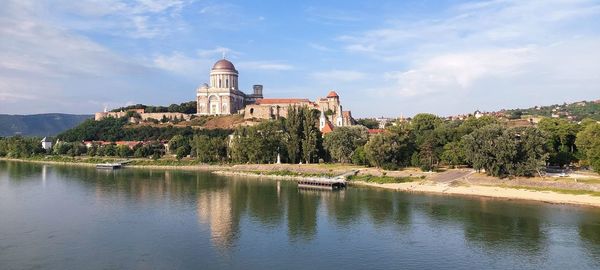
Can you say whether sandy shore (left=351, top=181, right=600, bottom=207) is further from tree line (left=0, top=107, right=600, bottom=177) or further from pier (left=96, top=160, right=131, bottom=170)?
pier (left=96, top=160, right=131, bottom=170)

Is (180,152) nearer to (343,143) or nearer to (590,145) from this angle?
(343,143)

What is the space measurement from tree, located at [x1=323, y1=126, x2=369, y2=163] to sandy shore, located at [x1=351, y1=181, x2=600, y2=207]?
7549mm

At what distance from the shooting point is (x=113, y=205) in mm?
30844

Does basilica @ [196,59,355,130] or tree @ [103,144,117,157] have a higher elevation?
basilica @ [196,59,355,130]

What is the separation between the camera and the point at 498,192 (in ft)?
108

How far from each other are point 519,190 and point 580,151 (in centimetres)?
762

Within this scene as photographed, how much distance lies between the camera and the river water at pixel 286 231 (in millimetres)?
18938

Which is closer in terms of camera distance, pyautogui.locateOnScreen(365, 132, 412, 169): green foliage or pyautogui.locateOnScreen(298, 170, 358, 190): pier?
pyautogui.locateOnScreen(298, 170, 358, 190): pier

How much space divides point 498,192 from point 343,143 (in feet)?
53.2

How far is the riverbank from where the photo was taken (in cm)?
3078

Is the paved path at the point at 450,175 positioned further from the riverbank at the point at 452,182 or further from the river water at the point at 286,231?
the river water at the point at 286,231

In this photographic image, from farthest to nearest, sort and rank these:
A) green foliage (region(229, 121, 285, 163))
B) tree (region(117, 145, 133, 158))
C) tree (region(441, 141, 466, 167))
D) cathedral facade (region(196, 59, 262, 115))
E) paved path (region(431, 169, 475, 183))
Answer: cathedral facade (region(196, 59, 262, 115))
tree (region(117, 145, 133, 158))
green foliage (region(229, 121, 285, 163))
tree (region(441, 141, 466, 167))
paved path (region(431, 169, 475, 183))

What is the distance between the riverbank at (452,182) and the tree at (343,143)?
1.02 meters

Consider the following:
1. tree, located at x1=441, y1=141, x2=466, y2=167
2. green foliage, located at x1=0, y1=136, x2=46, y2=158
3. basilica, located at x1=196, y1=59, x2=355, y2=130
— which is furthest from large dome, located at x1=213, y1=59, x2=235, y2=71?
tree, located at x1=441, y1=141, x2=466, y2=167
